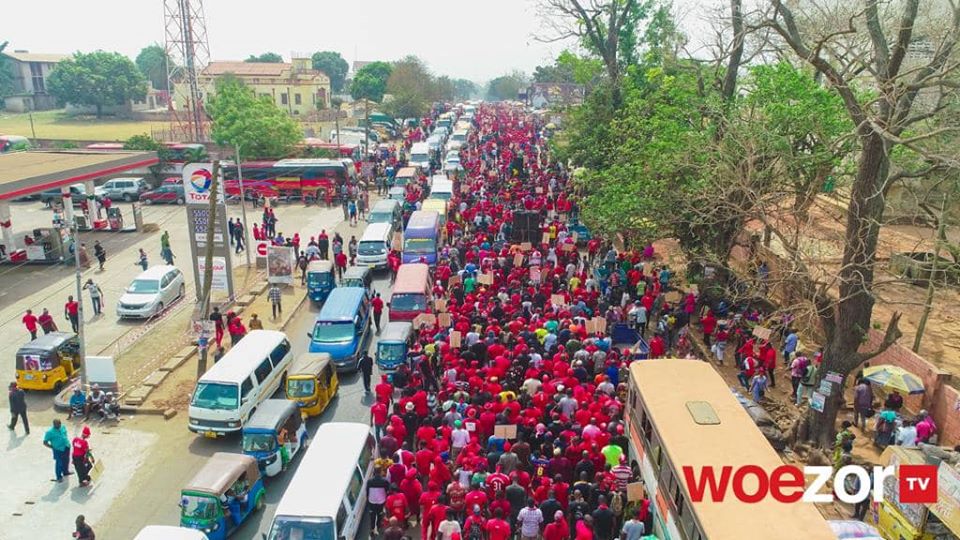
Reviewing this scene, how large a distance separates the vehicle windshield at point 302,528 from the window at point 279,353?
7515 millimetres

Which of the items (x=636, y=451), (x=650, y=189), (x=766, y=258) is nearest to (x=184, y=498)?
(x=636, y=451)

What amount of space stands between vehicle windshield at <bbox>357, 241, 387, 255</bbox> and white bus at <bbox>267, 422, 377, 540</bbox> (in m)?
15.8

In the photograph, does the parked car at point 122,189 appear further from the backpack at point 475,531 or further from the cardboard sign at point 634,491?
the cardboard sign at point 634,491

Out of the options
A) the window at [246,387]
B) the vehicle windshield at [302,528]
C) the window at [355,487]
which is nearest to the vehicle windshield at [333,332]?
the window at [246,387]

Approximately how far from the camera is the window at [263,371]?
56.2ft

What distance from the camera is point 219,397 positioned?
16078 mm

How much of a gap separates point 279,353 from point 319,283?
24.5 ft

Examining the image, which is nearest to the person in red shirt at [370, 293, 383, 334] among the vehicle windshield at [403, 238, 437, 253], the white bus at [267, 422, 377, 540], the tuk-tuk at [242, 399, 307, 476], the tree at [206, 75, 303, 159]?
the vehicle windshield at [403, 238, 437, 253]

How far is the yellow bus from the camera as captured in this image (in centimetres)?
905

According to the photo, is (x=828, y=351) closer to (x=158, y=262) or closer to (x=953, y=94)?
(x=953, y=94)

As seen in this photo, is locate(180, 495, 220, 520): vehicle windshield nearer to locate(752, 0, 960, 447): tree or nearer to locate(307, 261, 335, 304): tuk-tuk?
locate(752, 0, 960, 447): tree

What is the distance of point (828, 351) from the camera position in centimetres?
1538

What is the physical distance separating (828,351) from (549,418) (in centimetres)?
637

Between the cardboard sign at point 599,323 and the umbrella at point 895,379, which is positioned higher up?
the cardboard sign at point 599,323
